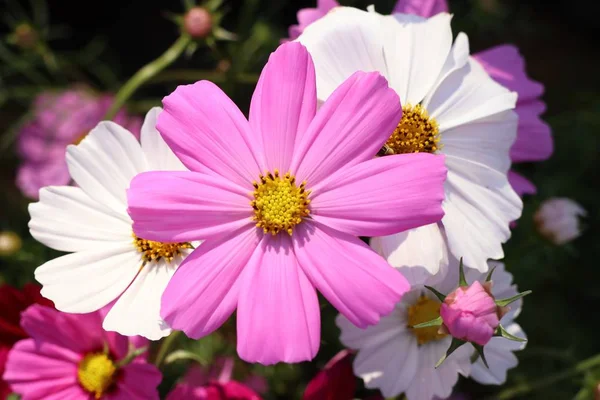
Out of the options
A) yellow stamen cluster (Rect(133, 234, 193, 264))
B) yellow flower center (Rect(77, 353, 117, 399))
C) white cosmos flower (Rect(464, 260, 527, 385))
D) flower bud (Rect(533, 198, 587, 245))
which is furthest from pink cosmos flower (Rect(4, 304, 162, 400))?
flower bud (Rect(533, 198, 587, 245))

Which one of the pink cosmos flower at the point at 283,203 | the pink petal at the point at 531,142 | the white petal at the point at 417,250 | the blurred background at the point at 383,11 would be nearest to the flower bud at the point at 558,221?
the blurred background at the point at 383,11

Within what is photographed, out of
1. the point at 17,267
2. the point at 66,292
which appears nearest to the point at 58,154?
the point at 17,267

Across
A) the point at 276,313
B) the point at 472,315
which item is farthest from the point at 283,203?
the point at 472,315

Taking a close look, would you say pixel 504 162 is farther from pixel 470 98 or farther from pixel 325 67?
pixel 325 67

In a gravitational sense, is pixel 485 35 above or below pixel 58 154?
below

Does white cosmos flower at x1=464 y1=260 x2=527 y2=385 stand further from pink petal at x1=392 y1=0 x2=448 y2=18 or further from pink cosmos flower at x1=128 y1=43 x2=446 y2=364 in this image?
pink petal at x1=392 y1=0 x2=448 y2=18

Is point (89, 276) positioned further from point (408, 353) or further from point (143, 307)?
point (408, 353)
